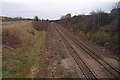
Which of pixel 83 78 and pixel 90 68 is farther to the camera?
pixel 90 68

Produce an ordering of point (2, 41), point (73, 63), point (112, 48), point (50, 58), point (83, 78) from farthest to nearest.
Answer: point (112, 48), point (2, 41), point (50, 58), point (73, 63), point (83, 78)

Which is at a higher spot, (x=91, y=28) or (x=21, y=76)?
(x=91, y=28)

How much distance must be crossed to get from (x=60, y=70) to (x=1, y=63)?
15.9 feet

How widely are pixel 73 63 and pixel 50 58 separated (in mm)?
3218

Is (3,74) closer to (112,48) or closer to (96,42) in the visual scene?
(112,48)

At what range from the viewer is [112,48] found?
31.2 meters

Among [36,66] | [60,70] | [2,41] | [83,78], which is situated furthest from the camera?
[2,41]

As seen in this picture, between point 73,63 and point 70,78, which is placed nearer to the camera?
point 70,78

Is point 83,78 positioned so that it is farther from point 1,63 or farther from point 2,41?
point 2,41

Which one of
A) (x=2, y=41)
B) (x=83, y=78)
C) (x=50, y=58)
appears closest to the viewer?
(x=83, y=78)

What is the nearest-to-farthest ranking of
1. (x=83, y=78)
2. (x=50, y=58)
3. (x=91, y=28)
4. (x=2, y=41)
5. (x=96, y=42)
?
(x=83, y=78)
(x=50, y=58)
(x=2, y=41)
(x=96, y=42)
(x=91, y=28)

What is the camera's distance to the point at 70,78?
17.2m

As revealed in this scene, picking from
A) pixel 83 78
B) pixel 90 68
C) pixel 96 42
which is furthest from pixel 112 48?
pixel 83 78

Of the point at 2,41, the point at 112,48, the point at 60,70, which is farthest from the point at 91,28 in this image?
the point at 60,70
